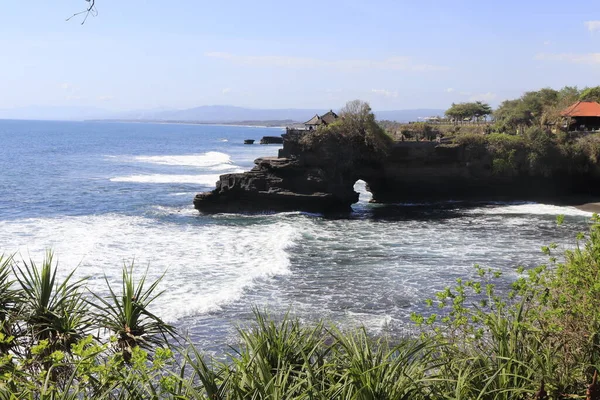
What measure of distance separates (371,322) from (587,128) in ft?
133

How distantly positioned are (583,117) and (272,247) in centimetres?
3539

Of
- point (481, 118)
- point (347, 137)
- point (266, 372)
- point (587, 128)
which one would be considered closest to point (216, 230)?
point (347, 137)

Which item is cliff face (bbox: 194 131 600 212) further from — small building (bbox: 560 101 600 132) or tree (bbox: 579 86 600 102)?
tree (bbox: 579 86 600 102)

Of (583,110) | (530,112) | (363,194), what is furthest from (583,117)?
(363,194)

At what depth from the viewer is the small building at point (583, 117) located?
48.3m

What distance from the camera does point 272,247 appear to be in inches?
1011

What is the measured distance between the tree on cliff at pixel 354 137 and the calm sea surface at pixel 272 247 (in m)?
3.83

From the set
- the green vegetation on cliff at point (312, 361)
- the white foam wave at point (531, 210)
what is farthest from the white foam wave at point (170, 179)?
the green vegetation on cliff at point (312, 361)

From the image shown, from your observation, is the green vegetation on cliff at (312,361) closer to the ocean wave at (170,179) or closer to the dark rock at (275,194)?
the dark rock at (275,194)

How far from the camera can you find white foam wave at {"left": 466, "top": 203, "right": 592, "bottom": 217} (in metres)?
35.1

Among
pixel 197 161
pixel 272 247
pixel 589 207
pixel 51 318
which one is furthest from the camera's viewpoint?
pixel 197 161

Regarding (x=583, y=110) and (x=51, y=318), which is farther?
(x=583, y=110)

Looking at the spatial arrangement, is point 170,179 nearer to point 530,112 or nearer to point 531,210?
point 531,210

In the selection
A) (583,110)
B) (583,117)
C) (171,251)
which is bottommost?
(171,251)
